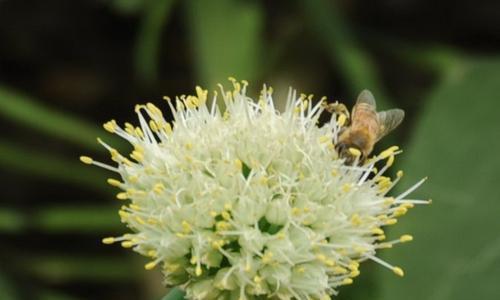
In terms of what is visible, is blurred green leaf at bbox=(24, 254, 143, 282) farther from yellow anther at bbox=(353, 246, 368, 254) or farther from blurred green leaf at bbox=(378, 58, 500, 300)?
yellow anther at bbox=(353, 246, 368, 254)

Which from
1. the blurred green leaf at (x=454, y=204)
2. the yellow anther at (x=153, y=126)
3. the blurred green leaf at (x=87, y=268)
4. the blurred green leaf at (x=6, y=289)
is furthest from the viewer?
the blurred green leaf at (x=87, y=268)

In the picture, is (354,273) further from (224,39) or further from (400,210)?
(224,39)

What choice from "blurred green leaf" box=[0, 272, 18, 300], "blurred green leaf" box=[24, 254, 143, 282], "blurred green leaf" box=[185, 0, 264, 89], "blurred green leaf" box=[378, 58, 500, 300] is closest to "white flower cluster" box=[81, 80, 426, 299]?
"blurred green leaf" box=[378, 58, 500, 300]

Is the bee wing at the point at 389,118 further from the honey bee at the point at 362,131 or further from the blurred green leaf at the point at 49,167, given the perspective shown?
the blurred green leaf at the point at 49,167

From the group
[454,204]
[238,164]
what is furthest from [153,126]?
[454,204]

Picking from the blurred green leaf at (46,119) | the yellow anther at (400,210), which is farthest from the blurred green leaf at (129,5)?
the yellow anther at (400,210)
